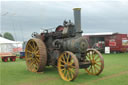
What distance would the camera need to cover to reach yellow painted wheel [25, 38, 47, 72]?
7.23m

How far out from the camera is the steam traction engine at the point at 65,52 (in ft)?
20.4

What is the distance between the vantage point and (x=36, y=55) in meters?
7.53

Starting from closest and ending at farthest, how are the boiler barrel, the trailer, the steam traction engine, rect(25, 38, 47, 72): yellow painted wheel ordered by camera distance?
1. the steam traction engine
2. the boiler barrel
3. rect(25, 38, 47, 72): yellow painted wheel
4. the trailer

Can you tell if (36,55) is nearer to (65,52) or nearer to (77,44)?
(65,52)

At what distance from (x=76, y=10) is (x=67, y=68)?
232 centimetres

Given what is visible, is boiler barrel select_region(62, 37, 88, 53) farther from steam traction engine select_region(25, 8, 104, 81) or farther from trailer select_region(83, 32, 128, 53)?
trailer select_region(83, 32, 128, 53)

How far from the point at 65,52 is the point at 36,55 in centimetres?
194

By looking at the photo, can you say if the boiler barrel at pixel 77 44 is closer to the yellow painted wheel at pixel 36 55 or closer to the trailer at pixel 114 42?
the yellow painted wheel at pixel 36 55

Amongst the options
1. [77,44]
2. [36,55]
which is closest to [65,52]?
[77,44]

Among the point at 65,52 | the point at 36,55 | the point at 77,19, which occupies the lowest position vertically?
the point at 36,55

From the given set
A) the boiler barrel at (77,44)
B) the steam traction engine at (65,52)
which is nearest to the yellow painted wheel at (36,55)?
the steam traction engine at (65,52)

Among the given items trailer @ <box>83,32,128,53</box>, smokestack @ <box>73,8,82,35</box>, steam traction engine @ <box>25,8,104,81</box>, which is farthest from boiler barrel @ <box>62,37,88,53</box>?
trailer @ <box>83,32,128,53</box>

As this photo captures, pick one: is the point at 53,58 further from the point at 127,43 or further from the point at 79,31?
the point at 127,43

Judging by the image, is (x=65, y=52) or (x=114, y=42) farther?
(x=114, y=42)
